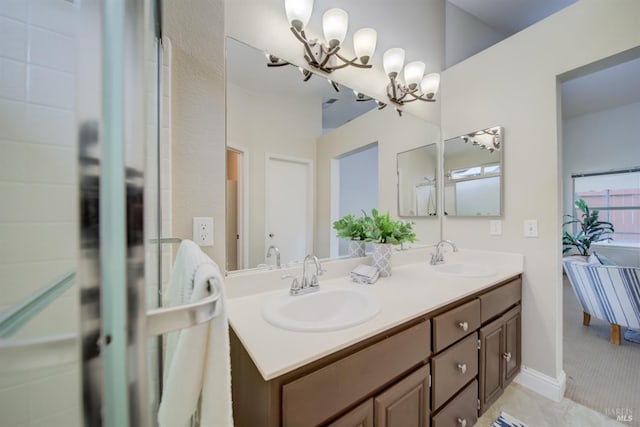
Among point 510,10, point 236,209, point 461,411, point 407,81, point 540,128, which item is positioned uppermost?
point 510,10

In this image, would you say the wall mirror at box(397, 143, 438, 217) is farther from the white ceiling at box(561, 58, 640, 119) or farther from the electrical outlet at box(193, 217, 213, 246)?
the white ceiling at box(561, 58, 640, 119)

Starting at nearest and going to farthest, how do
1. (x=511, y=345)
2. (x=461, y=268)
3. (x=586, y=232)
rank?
(x=511, y=345), (x=461, y=268), (x=586, y=232)

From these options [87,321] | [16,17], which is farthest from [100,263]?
[16,17]

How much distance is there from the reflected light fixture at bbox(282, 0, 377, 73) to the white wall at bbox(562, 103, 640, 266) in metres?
4.72

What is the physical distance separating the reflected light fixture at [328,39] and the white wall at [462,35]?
119 cm

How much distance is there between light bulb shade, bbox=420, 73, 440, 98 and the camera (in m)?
1.95

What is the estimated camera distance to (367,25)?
5.45 feet

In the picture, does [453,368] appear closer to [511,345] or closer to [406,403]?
[406,403]

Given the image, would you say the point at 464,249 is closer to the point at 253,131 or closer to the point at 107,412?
the point at 253,131

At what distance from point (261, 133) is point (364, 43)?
2.80ft

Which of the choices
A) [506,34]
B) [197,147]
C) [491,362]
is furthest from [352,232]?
[506,34]

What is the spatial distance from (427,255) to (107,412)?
6.79 feet

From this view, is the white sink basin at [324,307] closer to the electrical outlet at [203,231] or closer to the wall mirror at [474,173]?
the electrical outlet at [203,231]

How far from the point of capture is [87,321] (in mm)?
228
